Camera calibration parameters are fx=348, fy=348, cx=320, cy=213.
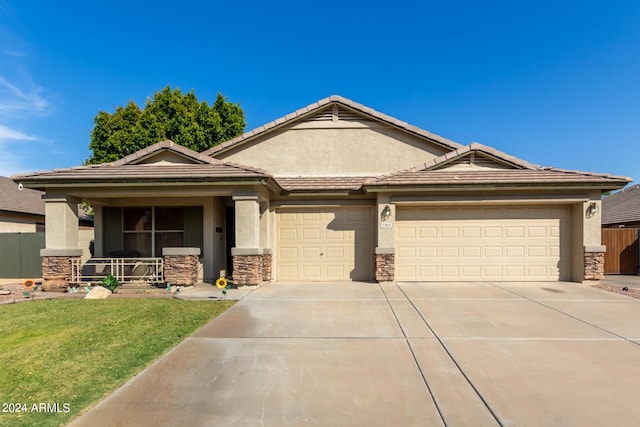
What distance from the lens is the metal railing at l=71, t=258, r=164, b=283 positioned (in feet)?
34.0

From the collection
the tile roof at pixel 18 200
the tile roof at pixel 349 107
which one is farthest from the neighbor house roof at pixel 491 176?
the tile roof at pixel 18 200

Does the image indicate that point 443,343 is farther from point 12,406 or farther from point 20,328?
point 20,328

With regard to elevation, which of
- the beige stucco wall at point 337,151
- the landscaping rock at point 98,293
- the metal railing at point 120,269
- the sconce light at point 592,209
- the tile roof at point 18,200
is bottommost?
the landscaping rock at point 98,293

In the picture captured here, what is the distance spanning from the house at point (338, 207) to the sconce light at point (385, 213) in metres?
0.03

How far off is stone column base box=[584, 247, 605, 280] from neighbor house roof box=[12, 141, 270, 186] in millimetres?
9810

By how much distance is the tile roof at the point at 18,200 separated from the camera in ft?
53.7

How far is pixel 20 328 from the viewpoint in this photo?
6188mm

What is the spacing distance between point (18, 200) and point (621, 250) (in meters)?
27.6

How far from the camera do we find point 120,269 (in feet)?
37.2

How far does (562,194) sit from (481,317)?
636 cm

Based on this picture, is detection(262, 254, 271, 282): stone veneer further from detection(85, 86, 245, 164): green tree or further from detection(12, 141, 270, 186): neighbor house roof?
detection(85, 86, 245, 164): green tree

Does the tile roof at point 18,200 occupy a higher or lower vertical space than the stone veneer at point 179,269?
higher

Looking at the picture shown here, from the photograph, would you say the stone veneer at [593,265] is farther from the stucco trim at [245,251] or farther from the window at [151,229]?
the window at [151,229]

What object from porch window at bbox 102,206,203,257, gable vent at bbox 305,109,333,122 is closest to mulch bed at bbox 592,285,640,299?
gable vent at bbox 305,109,333,122
